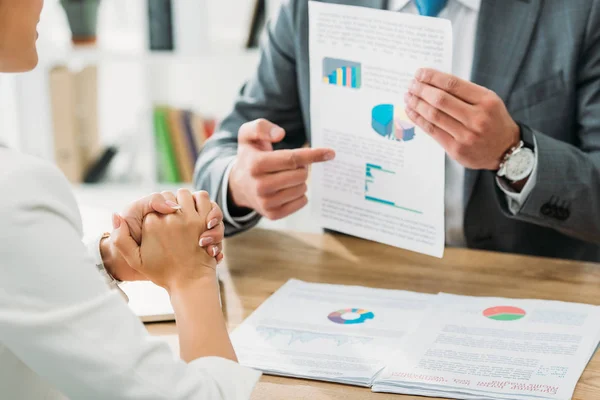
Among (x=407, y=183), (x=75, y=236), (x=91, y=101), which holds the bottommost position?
(x=91, y=101)

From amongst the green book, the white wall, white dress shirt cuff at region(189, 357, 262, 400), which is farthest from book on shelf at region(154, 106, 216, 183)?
white dress shirt cuff at region(189, 357, 262, 400)

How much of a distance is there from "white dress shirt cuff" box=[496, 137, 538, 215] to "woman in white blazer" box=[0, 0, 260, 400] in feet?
2.28

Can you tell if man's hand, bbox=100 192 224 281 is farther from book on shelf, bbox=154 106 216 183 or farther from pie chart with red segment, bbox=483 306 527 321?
book on shelf, bbox=154 106 216 183

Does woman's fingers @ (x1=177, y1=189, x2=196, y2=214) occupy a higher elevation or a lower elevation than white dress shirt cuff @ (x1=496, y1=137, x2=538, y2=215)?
higher

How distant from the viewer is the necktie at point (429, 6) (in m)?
1.44

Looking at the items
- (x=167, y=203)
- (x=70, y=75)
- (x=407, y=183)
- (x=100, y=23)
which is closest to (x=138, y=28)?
(x=100, y=23)

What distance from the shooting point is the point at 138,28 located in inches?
120

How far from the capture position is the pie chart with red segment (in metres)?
1.10

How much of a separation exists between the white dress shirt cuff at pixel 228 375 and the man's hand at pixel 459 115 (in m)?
0.56

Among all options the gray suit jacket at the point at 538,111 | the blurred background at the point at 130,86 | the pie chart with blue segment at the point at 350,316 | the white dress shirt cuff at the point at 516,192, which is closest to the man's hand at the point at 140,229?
the pie chart with blue segment at the point at 350,316

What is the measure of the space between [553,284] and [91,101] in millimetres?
2147

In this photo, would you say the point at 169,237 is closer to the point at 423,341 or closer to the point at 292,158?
the point at 423,341

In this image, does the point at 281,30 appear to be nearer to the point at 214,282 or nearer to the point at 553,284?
the point at 553,284

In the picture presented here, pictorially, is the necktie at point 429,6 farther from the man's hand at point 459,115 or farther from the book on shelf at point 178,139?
the book on shelf at point 178,139
